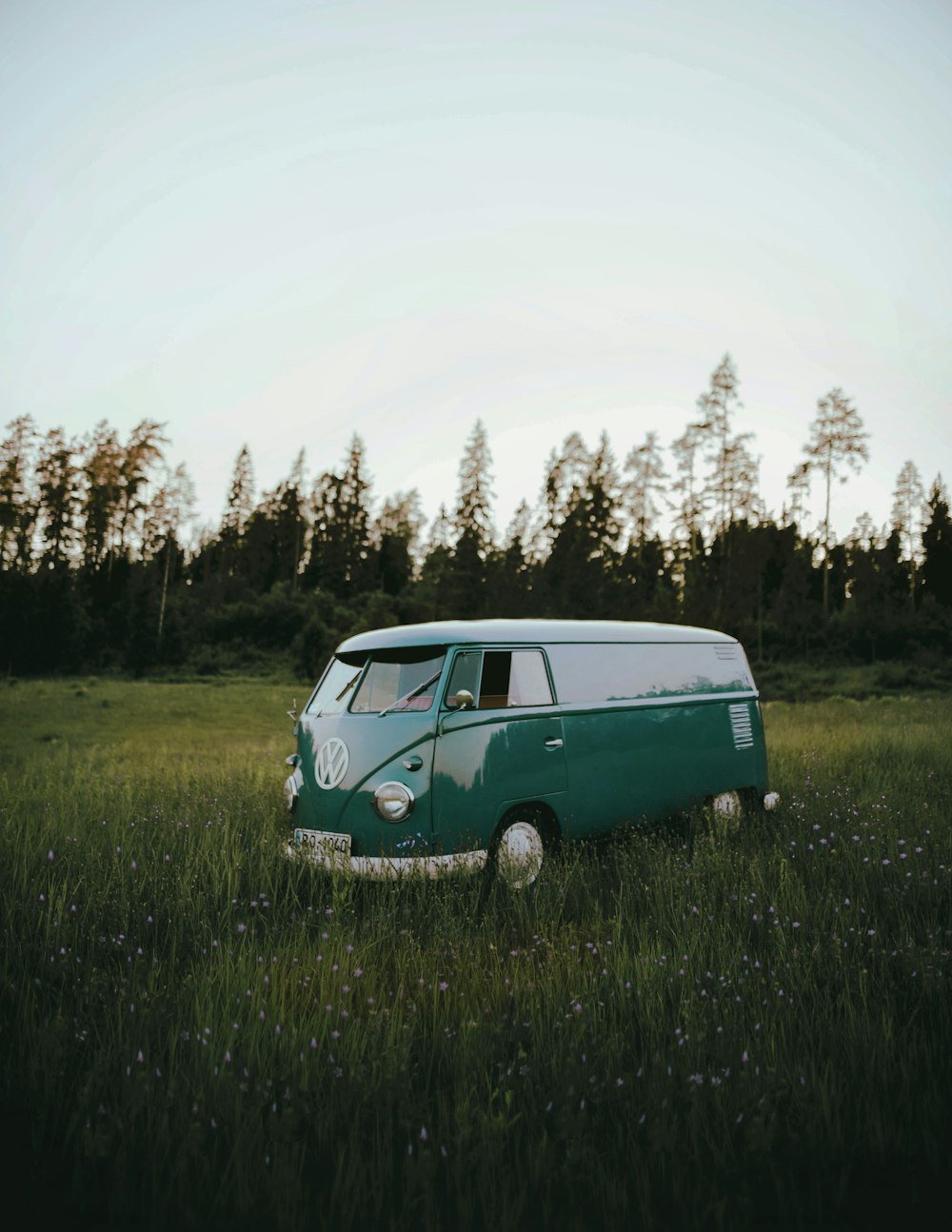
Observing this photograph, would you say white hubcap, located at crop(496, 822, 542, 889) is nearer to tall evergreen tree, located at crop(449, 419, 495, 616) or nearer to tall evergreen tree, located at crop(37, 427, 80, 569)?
tall evergreen tree, located at crop(449, 419, 495, 616)

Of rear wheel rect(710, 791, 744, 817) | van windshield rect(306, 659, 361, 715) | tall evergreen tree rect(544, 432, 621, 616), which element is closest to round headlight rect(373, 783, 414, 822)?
van windshield rect(306, 659, 361, 715)

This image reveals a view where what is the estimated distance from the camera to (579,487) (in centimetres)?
4797

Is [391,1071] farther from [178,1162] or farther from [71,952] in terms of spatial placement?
[71,952]

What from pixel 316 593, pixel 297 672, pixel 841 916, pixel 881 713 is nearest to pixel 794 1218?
pixel 841 916

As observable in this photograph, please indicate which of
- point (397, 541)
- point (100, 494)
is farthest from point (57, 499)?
point (397, 541)

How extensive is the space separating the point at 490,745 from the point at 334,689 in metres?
1.56

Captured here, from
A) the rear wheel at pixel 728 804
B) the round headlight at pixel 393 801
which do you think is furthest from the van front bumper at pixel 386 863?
the rear wheel at pixel 728 804

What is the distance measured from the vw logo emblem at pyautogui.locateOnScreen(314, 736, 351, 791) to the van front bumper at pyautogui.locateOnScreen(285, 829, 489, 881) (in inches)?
15.6

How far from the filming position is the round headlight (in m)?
5.62

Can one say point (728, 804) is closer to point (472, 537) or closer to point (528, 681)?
point (528, 681)

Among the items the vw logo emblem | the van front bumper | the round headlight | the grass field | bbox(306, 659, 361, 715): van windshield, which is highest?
bbox(306, 659, 361, 715): van windshield

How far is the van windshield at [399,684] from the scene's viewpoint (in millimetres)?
6125

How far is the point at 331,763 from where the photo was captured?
6.07m

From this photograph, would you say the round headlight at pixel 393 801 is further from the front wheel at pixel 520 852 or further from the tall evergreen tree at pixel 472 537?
the tall evergreen tree at pixel 472 537
